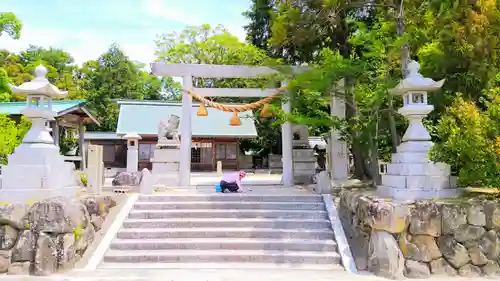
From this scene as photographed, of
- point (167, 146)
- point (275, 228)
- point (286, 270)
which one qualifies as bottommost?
point (286, 270)

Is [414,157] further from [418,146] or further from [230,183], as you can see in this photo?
[230,183]

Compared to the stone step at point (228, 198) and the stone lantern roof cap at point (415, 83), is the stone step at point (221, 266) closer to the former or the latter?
the stone step at point (228, 198)

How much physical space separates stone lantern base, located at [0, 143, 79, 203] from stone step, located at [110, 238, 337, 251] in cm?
147

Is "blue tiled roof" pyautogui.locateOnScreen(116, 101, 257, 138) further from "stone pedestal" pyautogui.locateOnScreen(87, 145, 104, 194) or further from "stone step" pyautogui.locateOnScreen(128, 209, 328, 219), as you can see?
"stone step" pyautogui.locateOnScreen(128, 209, 328, 219)

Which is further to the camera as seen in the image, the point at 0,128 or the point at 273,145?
the point at 273,145

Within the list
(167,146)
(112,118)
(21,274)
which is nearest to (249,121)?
(112,118)

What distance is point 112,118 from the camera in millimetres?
28484


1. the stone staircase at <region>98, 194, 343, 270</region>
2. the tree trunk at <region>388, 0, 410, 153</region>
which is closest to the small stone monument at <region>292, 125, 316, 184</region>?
the stone staircase at <region>98, 194, 343, 270</region>

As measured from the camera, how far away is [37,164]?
20.6ft

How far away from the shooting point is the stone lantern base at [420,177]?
6.00 metres

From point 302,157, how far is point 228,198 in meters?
4.49

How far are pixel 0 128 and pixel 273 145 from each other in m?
21.1

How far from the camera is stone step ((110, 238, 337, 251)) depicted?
6.35 m

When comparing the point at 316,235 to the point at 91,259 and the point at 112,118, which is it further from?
the point at 112,118
